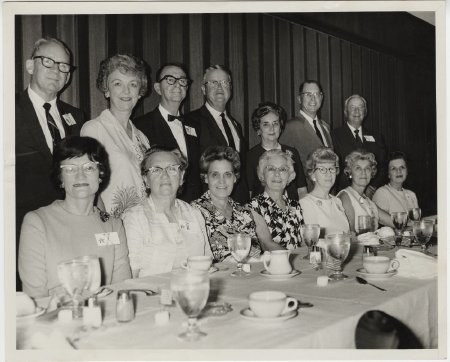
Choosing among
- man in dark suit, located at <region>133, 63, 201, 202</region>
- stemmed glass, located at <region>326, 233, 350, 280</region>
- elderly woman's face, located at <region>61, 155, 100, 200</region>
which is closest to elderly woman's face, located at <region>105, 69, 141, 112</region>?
man in dark suit, located at <region>133, 63, 201, 202</region>

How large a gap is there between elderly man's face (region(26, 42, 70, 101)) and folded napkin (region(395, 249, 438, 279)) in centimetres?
165

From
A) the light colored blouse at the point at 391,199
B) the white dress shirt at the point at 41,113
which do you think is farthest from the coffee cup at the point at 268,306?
the light colored blouse at the point at 391,199

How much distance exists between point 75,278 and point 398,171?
326 cm

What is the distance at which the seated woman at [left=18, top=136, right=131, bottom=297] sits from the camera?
1817 millimetres

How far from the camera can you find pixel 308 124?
3980 millimetres

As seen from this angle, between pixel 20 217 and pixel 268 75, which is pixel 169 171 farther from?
pixel 268 75

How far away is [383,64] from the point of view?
437cm

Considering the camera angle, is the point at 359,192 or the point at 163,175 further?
the point at 359,192

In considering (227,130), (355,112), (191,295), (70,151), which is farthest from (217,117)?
(191,295)

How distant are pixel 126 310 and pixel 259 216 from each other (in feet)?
5.25

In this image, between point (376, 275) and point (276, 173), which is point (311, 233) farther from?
point (276, 173)

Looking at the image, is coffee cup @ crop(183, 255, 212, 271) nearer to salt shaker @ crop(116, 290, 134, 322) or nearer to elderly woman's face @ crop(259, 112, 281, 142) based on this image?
salt shaker @ crop(116, 290, 134, 322)

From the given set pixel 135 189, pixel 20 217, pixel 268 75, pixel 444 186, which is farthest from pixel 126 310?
pixel 268 75

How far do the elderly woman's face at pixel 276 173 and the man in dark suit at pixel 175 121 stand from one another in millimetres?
472
